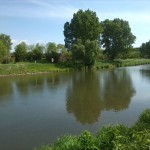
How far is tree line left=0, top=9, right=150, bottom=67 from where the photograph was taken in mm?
53875

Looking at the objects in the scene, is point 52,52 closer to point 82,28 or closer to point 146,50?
point 82,28

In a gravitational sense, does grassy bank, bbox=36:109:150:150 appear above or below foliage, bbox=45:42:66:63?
below

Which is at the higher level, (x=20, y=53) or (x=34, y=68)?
(x=20, y=53)

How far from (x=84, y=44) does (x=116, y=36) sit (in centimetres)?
1716

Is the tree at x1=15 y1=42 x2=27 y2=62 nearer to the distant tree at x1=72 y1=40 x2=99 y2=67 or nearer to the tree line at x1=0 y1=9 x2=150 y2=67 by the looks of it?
the tree line at x1=0 y1=9 x2=150 y2=67

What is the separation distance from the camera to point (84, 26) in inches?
2441

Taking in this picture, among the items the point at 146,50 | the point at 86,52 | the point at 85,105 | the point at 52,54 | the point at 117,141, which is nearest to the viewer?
the point at 117,141

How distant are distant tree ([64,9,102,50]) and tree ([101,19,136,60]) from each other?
755cm

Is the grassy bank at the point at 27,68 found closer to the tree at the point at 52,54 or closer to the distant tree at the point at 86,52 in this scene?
the distant tree at the point at 86,52

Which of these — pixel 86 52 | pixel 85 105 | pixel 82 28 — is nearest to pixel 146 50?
pixel 82 28

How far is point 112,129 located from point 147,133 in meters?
1.32

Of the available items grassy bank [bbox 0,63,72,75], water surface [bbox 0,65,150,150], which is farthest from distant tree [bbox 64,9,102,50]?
water surface [bbox 0,65,150,150]

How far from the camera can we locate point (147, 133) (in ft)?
25.5

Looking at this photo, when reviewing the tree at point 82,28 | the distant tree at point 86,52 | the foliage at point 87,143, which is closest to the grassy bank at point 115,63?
the distant tree at point 86,52
